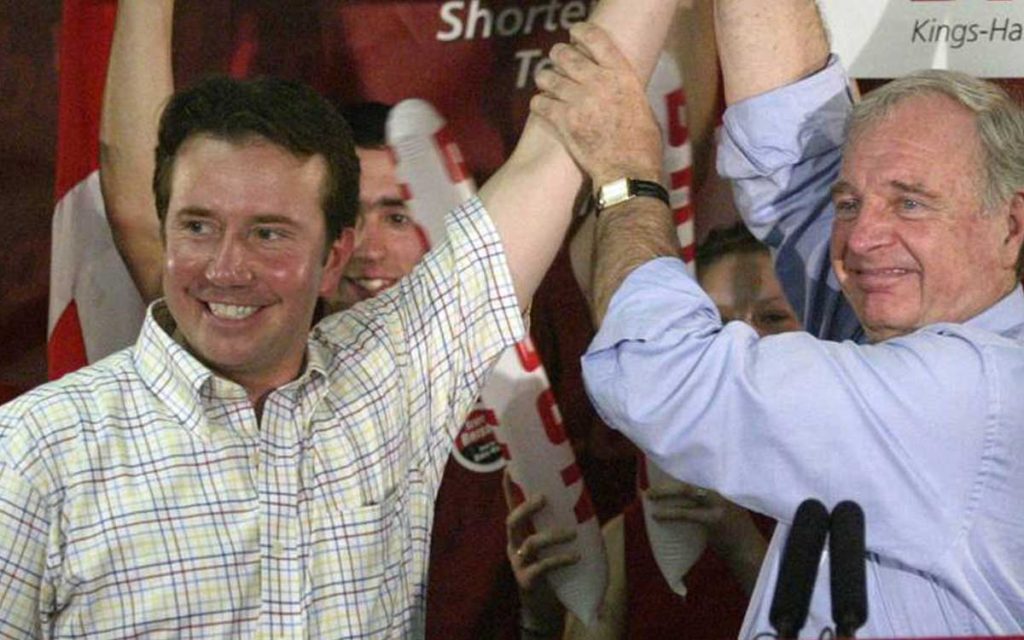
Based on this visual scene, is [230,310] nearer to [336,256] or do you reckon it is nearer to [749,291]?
[336,256]

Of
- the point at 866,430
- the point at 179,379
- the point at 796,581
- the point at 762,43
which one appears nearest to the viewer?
the point at 796,581

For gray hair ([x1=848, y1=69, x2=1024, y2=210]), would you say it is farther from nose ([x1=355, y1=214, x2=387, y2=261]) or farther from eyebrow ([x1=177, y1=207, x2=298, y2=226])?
nose ([x1=355, y1=214, x2=387, y2=261])

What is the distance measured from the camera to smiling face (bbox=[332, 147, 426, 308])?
139 inches

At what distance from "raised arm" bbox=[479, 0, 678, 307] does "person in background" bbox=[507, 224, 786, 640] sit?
2.03 ft

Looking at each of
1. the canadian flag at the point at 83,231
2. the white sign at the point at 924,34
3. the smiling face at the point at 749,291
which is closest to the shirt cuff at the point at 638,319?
the smiling face at the point at 749,291

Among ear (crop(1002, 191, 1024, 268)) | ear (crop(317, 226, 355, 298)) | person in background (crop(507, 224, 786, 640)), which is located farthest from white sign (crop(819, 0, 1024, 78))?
ear (crop(317, 226, 355, 298))

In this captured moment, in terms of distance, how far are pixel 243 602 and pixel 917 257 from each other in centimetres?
119

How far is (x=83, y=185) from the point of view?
354cm

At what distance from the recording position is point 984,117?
109 inches

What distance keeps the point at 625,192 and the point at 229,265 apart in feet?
2.19

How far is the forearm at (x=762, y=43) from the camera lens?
122 inches

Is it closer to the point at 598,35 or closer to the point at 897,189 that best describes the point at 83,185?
the point at 598,35

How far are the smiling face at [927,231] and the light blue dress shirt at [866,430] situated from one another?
0.06 m

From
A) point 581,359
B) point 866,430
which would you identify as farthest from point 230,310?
point 866,430
